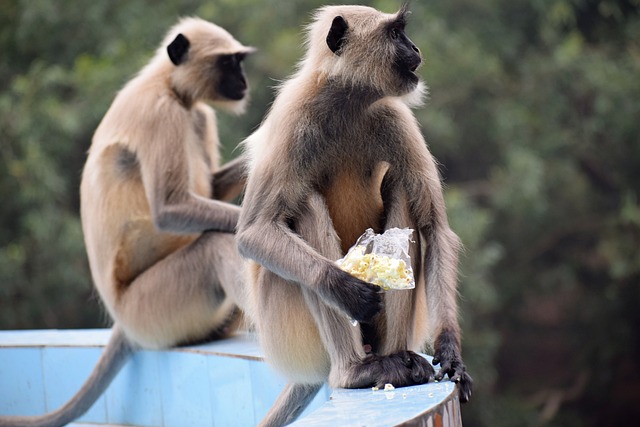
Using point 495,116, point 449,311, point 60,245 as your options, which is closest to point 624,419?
point 495,116

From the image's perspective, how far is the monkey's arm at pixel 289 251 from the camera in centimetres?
346

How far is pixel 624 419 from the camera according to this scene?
1432cm

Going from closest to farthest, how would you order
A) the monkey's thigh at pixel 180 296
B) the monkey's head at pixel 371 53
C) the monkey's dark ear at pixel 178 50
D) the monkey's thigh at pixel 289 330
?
the monkey's thigh at pixel 289 330 → the monkey's head at pixel 371 53 → the monkey's thigh at pixel 180 296 → the monkey's dark ear at pixel 178 50

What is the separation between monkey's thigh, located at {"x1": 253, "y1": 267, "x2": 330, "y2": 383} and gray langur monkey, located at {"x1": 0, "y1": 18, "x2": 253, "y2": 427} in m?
1.34

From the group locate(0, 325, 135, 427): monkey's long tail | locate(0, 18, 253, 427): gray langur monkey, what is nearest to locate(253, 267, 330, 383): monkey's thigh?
locate(0, 18, 253, 427): gray langur monkey

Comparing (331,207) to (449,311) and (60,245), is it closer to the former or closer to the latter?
(449,311)

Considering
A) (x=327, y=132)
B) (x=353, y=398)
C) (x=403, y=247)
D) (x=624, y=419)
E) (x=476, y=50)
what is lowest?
(x=624, y=419)

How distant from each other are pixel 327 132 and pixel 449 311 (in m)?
0.85

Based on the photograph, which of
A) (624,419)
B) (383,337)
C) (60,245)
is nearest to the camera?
(383,337)

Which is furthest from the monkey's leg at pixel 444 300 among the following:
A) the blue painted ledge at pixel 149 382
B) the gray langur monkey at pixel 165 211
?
the gray langur monkey at pixel 165 211

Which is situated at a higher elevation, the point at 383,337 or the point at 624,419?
the point at 383,337

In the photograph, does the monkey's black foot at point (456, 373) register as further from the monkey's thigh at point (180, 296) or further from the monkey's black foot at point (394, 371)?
the monkey's thigh at point (180, 296)

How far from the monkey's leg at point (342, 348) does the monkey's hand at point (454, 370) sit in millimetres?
47

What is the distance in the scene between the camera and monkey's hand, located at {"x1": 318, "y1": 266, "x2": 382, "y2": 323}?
345cm
